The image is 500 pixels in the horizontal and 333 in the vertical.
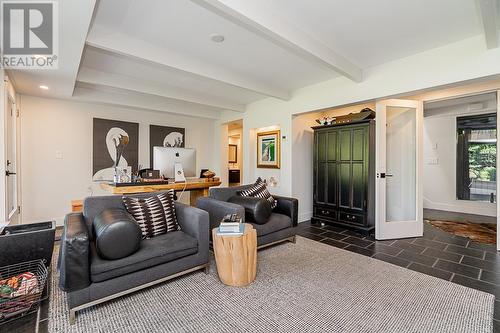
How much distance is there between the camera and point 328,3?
2139 mm

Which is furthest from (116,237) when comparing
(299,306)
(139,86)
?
(139,86)

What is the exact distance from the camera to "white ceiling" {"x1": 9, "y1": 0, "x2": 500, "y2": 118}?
6.98 ft

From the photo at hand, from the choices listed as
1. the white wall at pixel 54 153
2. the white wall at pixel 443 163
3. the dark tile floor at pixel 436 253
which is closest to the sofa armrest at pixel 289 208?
the dark tile floor at pixel 436 253

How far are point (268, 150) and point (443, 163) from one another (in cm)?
421

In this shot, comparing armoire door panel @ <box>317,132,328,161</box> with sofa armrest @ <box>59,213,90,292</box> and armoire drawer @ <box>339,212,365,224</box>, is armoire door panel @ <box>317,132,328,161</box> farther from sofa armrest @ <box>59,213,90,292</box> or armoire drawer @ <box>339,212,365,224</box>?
sofa armrest @ <box>59,213,90,292</box>

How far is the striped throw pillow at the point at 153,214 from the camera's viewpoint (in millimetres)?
2416

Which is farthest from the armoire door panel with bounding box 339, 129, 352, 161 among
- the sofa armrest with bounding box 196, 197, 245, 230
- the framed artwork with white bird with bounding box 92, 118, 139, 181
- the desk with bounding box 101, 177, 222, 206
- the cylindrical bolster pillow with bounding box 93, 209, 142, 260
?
the framed artwork with white bird with bounding box 92, 118, 139, 181

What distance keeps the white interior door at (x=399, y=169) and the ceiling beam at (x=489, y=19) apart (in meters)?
1.33

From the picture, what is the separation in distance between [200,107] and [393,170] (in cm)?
430

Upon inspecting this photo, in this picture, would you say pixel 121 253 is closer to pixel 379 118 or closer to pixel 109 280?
pixel 109 280

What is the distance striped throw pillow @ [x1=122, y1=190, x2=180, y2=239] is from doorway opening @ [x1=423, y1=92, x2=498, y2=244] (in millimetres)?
5021

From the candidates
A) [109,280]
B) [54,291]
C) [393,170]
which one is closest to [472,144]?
[393,170]

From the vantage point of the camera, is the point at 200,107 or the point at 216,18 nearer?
the point at 216,18

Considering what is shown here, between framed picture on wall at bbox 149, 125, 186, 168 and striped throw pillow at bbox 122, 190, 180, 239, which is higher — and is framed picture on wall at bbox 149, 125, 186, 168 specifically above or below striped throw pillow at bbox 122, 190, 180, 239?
above
